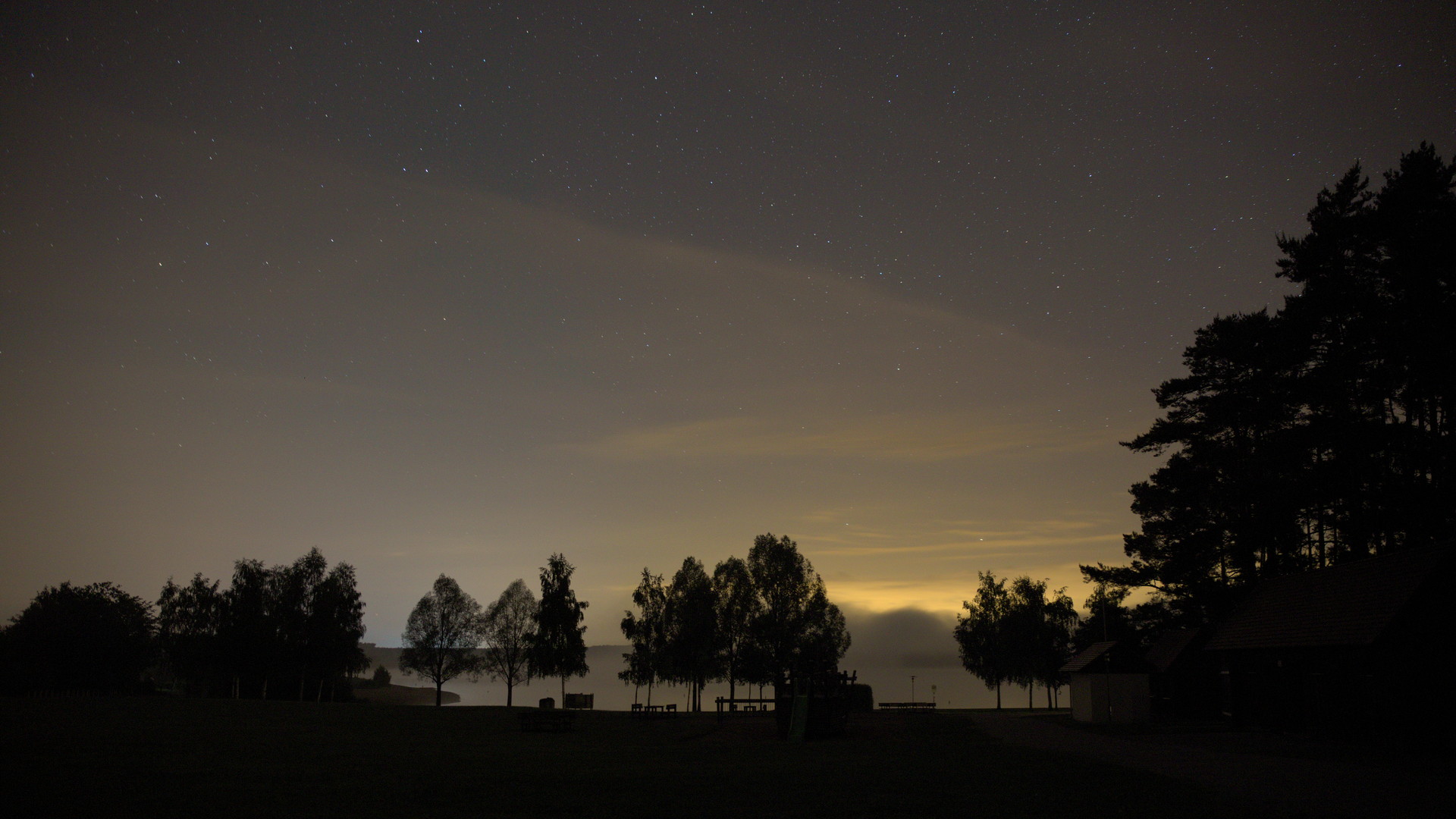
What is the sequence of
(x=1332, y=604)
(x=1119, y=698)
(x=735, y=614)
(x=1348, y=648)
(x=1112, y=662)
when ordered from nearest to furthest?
(x=1348, y=648)
(x=1332, y=604)
(x=1119, y=698)
(x=1112, y=662)
(x=735, y=614)

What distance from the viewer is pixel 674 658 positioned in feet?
241

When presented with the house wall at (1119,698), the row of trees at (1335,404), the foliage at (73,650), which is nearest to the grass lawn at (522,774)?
the house wall at (1119,698)

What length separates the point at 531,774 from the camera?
21.5 metres

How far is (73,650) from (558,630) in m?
37.1

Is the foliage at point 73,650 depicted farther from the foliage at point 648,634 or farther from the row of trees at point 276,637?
the foliage at point 648,634

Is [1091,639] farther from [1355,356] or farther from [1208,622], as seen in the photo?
[1355,356]

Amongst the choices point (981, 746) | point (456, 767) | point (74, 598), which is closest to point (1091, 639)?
point (981, 746)

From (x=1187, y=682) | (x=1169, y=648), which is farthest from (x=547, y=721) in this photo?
(x=1169, y=648)

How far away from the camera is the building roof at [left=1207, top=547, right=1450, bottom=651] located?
1102 inches

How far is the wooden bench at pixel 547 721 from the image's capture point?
129 ft

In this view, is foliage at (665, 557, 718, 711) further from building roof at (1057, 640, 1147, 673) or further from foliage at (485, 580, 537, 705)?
building roof at (1057, 640, 1147, 673)

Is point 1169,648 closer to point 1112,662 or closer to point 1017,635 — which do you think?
point 1112,662

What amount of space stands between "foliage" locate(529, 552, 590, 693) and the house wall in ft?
139

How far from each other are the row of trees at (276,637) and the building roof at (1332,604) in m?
68.9
